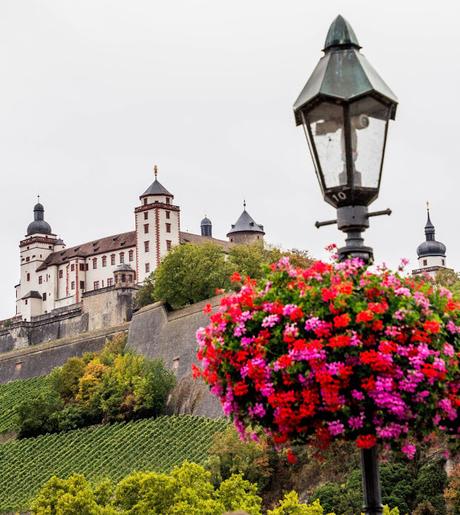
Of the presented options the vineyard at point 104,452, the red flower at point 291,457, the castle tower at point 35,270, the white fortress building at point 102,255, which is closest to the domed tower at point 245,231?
the white fortress building at point 102,255

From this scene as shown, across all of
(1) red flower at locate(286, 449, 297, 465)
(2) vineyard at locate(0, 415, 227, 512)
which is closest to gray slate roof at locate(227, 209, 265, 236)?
(2) vineyard at locate(0, 415, 227, 512)

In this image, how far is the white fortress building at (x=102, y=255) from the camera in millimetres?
98312

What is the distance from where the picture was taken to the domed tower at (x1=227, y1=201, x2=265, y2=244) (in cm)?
10744

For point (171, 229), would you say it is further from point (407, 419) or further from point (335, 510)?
point (407, 419)

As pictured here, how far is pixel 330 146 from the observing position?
8.26 metres

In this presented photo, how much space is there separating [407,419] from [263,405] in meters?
1.05

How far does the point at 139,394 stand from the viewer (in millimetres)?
64312

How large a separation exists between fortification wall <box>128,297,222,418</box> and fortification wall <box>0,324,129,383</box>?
15.9 ft

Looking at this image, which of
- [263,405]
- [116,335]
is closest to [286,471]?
[116,335]

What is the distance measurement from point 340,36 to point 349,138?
2.88 ft

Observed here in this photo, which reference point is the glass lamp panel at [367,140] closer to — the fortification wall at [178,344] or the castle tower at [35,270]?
the fortification wall at [178,344]

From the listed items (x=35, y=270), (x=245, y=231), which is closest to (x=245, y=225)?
(x=245, y=231)

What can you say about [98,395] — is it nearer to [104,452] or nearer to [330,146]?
[104,452]

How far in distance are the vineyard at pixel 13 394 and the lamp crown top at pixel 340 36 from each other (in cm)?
6543
